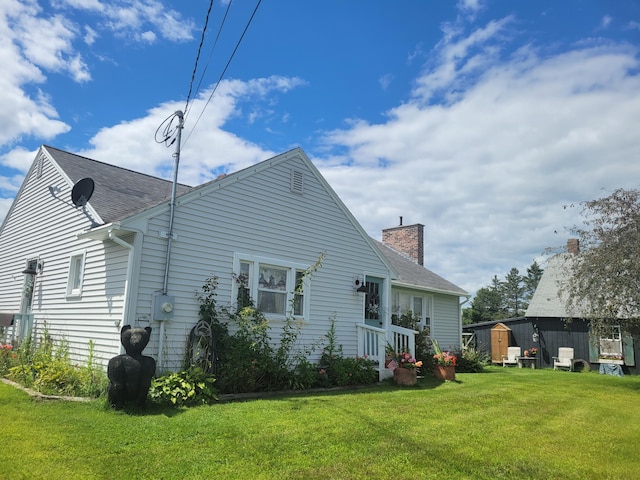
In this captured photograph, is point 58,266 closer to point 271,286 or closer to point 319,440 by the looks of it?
point 271,286

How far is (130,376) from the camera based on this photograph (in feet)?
20.7

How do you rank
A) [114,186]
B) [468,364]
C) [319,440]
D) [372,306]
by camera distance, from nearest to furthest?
[319,440], [114,186], [372,306], [468,364]

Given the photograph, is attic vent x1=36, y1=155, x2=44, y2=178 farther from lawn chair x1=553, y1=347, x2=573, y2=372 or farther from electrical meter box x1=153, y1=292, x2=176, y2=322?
lawn chair x1=553, y1=347, x2=573, y2=372

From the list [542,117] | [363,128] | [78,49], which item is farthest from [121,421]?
[542,117]

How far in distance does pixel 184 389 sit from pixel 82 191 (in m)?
4.78

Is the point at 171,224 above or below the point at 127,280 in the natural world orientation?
above

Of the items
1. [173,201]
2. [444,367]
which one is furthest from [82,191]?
[444,367]

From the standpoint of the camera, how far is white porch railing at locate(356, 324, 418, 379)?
11.2 meters

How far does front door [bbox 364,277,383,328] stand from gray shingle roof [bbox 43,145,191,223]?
18.8 ft

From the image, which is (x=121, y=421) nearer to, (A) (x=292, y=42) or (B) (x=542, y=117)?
(A) (x=292, y=42)

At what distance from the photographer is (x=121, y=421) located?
5.80 m

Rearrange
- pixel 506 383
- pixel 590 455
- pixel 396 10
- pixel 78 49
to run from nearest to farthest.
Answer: pixel 590 455 → pixel 396 10 → pixel 78 49 → pixel 506 383

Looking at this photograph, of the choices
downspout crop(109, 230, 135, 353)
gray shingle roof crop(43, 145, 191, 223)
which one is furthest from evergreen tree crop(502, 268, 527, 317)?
downspout crop(109, 230, 135, 353)

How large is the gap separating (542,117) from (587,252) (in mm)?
4010
